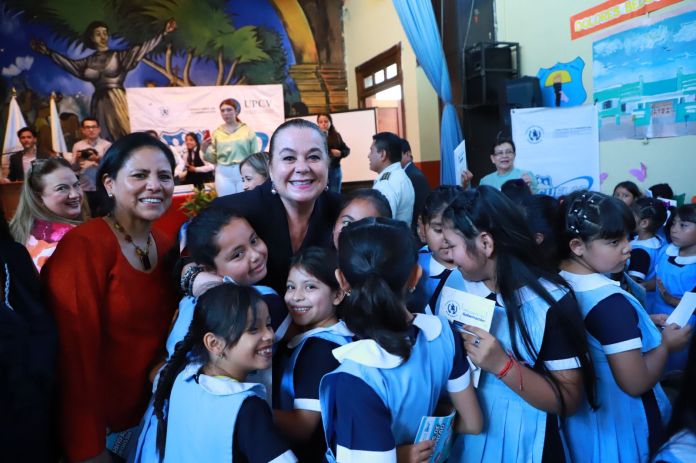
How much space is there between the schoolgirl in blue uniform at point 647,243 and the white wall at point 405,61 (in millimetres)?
3820

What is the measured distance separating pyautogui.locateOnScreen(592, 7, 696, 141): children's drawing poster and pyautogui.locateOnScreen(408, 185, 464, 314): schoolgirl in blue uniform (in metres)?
3.04

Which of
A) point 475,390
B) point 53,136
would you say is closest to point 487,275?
point 475,390

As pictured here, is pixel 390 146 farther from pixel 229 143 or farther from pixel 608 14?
pixel 229 143

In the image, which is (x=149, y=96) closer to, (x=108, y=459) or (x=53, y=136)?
(x=53, y=136)

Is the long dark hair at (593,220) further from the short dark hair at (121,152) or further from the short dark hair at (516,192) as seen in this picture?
the short dark hair at (121,152)

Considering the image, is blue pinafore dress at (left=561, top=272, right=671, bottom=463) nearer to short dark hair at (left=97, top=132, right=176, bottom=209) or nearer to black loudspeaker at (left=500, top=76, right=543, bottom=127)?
short dark hair at (left=97, top=132, right=176, bottom=209)

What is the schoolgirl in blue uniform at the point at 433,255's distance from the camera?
5.34 feet

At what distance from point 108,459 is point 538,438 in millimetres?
1140

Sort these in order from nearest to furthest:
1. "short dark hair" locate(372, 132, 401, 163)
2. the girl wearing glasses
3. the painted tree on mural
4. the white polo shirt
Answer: the white polo shirt, "short dark hair" locate(372, 132, 401, 163), the girl wearing glasses, the painted tree on mural

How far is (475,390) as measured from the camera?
4.14ft

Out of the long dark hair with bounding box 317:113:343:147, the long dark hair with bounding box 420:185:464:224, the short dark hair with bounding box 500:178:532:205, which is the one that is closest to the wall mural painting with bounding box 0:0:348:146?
the long dark hair with bounding box 317:113:343:147

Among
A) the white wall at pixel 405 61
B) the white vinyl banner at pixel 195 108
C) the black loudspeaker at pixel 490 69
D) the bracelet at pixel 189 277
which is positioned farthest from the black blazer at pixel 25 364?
the white vinyl banner at pixel 195 108

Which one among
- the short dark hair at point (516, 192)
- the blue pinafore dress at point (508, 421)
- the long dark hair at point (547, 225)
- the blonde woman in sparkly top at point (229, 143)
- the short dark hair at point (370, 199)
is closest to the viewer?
the blue pinafore dress at point (508, 421)

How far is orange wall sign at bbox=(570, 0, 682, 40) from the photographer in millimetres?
3930
